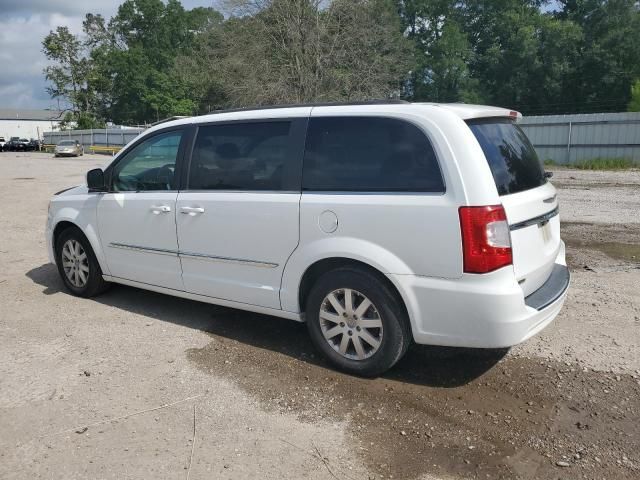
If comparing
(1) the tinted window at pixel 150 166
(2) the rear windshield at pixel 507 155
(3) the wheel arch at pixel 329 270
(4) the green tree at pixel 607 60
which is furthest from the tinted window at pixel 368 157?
(4) the green tree at pixel 607 60

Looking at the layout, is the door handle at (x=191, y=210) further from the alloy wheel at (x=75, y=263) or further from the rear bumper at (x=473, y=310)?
the rear bumper at (x=473, y=310)

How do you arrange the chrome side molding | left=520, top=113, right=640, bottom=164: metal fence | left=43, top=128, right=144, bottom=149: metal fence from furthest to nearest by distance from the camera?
left=43, top=128, right=144, bottom=149: metal fence → left=520, top=113, right=640, bottom=164: metal fence → the chrome side molding

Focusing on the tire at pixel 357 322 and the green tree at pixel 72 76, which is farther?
the green tree at pixel 72 76

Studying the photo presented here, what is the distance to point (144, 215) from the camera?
201 inches

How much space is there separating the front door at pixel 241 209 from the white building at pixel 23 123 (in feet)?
337

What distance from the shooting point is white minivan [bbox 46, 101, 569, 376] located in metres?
3.53

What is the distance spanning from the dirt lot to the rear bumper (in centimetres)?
45

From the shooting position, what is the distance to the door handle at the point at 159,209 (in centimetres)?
491

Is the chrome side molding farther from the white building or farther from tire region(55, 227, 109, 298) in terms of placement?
the white building

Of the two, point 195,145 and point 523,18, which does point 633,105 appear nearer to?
point 523,18

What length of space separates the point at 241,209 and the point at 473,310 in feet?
6.25

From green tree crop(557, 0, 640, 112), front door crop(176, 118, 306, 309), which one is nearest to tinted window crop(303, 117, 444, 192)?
front door crop(176, 118, 306, 309)

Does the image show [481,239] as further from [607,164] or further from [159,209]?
[607,164]

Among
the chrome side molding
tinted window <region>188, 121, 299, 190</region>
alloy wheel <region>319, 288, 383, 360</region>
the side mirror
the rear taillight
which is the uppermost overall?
tinted window <region>188, 121, 299, 190</region>
